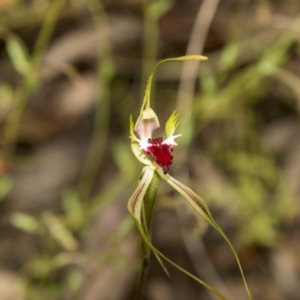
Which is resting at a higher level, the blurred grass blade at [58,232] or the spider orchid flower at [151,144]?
the blurred grass blade at [58,232]

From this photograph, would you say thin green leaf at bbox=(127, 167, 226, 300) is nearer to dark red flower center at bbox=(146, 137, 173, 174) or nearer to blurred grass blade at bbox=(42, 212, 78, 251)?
dark red flower center at bbox=(146, 137, 173, 174)

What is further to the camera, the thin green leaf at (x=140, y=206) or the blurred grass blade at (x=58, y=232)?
the blurred grass blade at (x=58, y=232)

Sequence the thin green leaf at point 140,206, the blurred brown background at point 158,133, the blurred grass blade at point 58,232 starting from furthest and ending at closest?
the blurred brown background at point 158,133 < the blurred grass blade at point 58,232 < the thin green leaf at point 140,206

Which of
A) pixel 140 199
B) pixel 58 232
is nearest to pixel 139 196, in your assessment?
pixel 140 199

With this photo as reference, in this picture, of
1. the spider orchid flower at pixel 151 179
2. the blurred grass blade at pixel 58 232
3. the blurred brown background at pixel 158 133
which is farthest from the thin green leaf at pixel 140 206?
the blurred brown background at pixel 158 133

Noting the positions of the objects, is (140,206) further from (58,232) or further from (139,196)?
(58,232)

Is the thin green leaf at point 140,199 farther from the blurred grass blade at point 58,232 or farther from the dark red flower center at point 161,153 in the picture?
the blurred grass blade at point 58,232

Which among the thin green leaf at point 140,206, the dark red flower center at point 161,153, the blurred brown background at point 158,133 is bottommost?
the thin green leaf at point 140,206
